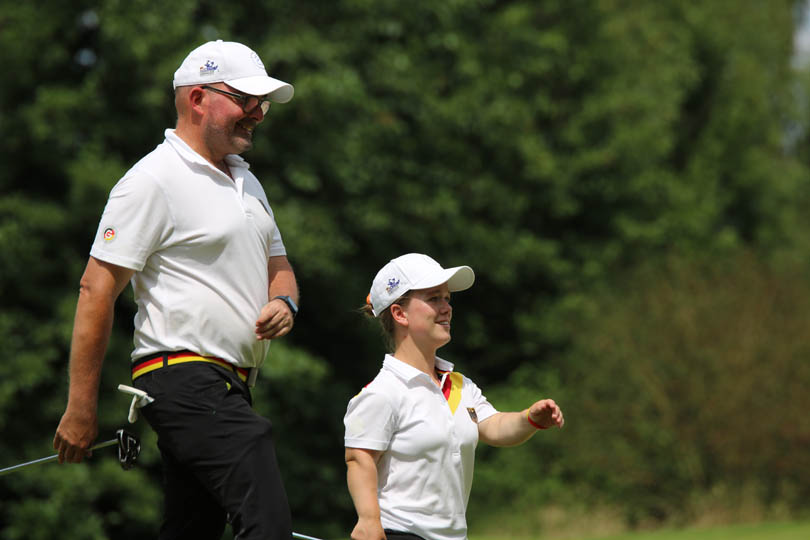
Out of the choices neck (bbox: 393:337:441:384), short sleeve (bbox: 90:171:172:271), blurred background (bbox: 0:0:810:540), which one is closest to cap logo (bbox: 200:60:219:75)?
short sleeve (bbox: 90:171:172:271)

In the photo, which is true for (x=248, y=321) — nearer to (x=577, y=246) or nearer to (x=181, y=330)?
(x=181, y=330)

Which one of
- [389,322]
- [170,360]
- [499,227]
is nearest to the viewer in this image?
[170,360]

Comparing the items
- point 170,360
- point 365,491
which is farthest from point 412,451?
point 170,360

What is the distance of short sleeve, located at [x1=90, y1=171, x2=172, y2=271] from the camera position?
360 centimetres

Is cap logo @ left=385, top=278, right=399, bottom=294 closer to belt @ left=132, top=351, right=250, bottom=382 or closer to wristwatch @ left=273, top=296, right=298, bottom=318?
wristwatch @ left=273, top=296, right=298, bottom=318

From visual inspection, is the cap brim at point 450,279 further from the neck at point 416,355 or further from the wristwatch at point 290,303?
the wristwatch at point 290,303

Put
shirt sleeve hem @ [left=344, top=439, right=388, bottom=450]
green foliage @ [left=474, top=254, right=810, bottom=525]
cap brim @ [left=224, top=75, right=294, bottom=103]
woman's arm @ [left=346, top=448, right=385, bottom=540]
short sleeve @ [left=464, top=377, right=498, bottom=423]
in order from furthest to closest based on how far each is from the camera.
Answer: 1. green foliage @ [left=474, top=254, right=810, bottom=525]
2. short sleeve @ [left=464, top=377, right=498, bottom=423]
3. cap brim @ [left=224, top=75, right=294, bottom=103]
4. shirt sleeve hem @ [left=344, top=439, right=388, bottom=450]
5. woman's arm @ [left=346, top=448, right=385, bottom=540]

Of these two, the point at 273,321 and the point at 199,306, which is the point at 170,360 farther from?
the point at 273,321

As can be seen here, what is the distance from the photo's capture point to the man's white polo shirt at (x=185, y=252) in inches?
143

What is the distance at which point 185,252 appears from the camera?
3.69 m

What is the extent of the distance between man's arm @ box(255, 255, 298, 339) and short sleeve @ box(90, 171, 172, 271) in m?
0.39

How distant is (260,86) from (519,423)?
136 centimetres

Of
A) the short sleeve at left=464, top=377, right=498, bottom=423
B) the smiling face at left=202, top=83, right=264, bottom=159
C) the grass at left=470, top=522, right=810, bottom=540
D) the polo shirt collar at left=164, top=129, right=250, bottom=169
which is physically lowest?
the short sleeve at left=464, top=377, right=498, bottom=423

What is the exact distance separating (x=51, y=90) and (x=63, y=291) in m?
2.37
